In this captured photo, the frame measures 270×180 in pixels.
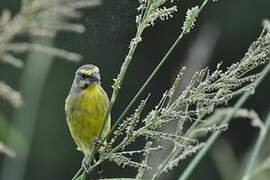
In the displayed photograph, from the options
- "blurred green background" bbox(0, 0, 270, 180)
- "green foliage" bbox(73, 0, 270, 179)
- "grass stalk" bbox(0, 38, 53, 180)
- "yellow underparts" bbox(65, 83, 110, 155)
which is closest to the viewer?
"green foliage" bbox(73, 0, 270, 179)

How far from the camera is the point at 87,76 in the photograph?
12.3 feet

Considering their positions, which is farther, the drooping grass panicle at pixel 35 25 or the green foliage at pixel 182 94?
the drooping grass panicle at pixel 35 25

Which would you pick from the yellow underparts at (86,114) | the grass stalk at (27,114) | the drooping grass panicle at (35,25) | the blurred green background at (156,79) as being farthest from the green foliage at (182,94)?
the blurred green background at (156,79)

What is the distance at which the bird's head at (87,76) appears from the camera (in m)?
3.73

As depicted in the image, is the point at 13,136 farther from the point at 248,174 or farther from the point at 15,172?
the point at 248,174

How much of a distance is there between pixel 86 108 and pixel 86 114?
0.10 feet

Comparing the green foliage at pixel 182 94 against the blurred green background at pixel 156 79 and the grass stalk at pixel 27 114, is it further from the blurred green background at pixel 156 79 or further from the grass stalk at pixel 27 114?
the blurred green background at pixel 156 79

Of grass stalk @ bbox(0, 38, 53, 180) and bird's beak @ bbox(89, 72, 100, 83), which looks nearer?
grass stalk @ bbox(0, 38, 53, 180)

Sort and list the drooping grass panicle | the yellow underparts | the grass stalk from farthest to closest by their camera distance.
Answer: the yellow underparts < the grass stalk < the drooping grass panicle

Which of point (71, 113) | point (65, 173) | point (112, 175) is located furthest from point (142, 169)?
point (65, 173)

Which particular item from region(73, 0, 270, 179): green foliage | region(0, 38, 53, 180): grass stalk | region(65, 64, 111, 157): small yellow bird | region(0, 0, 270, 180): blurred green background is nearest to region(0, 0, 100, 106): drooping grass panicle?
region(73, 0, 270, 179): green foliage

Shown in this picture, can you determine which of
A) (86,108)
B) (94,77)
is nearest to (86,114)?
(86,108)

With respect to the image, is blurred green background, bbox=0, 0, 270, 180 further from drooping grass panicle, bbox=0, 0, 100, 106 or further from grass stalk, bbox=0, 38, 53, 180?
drooping grass panicle, bbox=0, 0, 100, 106

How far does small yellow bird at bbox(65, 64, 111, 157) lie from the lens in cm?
368
